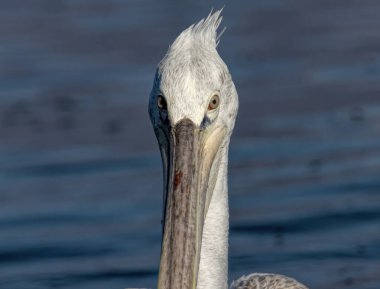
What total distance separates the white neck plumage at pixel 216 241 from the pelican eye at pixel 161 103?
2.17ft

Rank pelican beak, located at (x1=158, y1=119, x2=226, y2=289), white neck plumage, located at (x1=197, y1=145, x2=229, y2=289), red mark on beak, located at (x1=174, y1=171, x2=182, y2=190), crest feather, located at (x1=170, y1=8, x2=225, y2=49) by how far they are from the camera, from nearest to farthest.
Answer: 1. pelican beak, located at (x1=158, y1=119, x2=226, y2=289)
2. red mark on beak, located at (x1=174, y1=171, x2=182, y2=190)
3. crest feather, located at (x1=170, y1=8, x2=225, y2=49)
4. white neck plumage, located at (x1=197, y1=145, x2=229, y2=289)

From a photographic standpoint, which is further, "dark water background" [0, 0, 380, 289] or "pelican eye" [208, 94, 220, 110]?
"dark water background" [0, 0, 380, 289]

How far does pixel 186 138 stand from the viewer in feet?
20.7

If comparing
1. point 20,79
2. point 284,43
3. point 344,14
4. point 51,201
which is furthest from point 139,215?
point 344,14

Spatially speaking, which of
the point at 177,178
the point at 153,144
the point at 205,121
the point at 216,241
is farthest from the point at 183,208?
the point at 153,144

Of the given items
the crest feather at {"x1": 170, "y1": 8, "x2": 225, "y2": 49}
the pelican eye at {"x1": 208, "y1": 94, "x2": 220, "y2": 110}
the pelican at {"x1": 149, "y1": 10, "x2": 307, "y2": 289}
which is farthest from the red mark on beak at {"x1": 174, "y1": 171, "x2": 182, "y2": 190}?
the crest feather at {"x1": 170, "y1": 8, "x2": 225, "y2": 49}

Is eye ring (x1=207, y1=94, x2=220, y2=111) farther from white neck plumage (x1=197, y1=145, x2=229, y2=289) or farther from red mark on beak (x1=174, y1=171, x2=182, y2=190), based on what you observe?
white neck plumage (x1=197, y1=145, x2=229, y2=289)

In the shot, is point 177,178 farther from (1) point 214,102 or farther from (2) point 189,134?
(1) point 214,102

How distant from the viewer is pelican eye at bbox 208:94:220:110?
649 centimetres

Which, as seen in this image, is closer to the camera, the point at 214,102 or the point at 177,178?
the point at 177,178

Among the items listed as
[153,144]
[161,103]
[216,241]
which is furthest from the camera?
[153,144]

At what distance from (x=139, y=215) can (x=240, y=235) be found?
0.76 meters

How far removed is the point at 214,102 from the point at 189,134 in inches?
11.3

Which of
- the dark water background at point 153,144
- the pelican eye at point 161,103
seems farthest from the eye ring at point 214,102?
the dark water background at point 153,144
